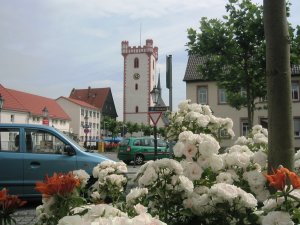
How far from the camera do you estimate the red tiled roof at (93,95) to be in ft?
357

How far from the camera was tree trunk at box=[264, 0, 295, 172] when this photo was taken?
2.83 meters

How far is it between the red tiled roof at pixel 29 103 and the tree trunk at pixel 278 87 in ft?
205

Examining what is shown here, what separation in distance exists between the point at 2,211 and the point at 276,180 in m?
1.55

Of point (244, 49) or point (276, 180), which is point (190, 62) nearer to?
point (244, 49)

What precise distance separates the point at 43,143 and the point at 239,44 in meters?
9.79

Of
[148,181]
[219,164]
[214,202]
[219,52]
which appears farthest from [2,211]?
[219,52]

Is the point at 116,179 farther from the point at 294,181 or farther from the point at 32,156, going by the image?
the point at 32,156

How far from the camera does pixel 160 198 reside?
110 inches

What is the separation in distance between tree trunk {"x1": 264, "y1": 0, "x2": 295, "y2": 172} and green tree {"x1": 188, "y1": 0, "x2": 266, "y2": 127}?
13.4m

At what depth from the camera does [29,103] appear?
74.4 m

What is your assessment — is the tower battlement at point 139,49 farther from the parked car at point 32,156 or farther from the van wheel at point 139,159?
the parked car at point 32,156

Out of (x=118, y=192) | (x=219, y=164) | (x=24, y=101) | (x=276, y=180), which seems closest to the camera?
(x=276, y=180)

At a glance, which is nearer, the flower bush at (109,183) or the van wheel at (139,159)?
the flower bush at (109,183)

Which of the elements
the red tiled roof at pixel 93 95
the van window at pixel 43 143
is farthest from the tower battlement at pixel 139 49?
the van window at pixel 43 143
